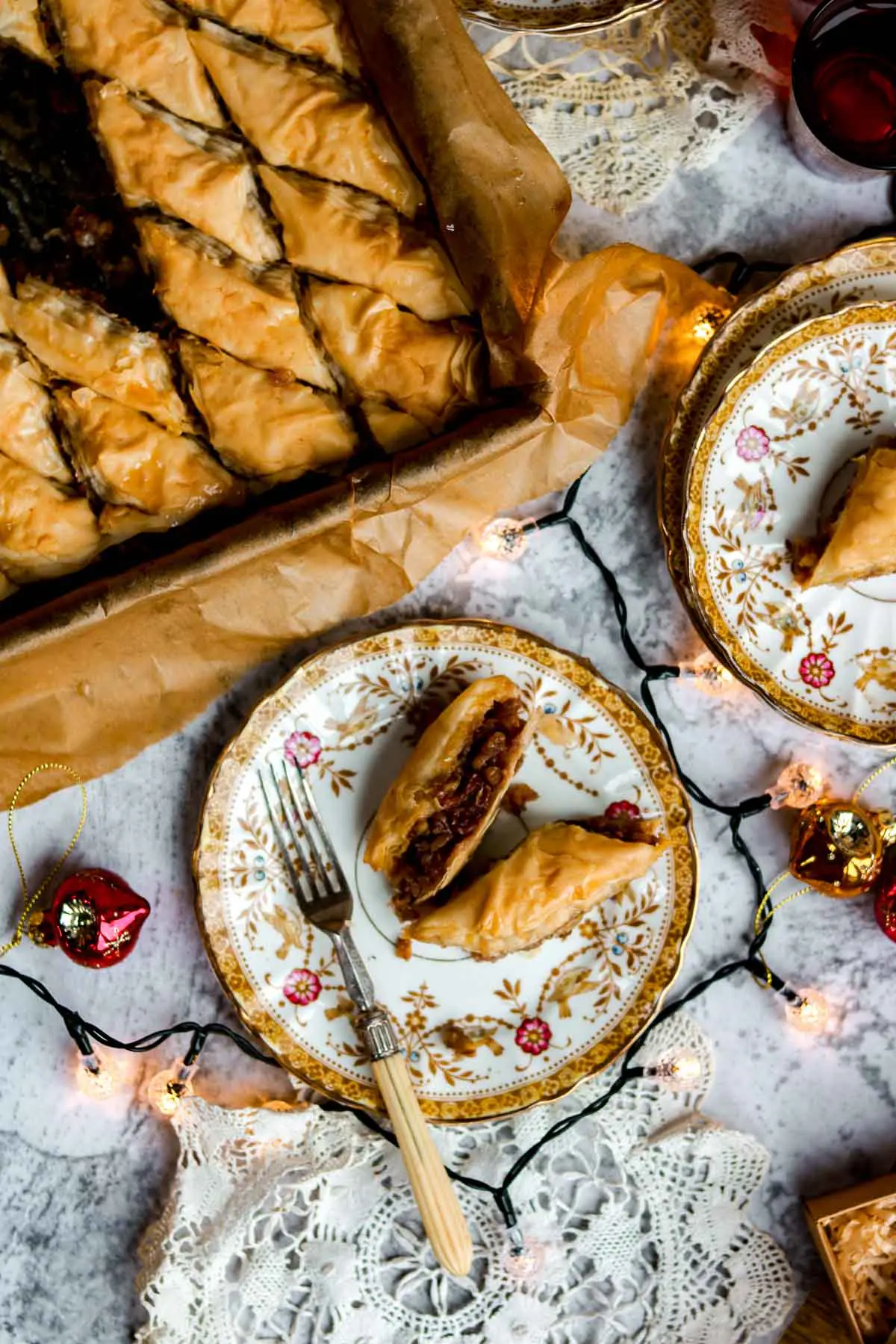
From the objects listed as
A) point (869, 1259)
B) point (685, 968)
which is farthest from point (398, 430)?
point (869, 1259)

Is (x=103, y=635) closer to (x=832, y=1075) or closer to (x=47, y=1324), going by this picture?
(x=47, y=1324)

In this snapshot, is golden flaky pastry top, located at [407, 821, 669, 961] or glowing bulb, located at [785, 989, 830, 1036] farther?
glowing bulb, located at [785, 989, 830, 1036]

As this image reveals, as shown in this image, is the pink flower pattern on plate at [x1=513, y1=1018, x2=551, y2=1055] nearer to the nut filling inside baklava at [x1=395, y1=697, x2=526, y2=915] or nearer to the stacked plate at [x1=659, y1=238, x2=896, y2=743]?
the nut filling inside baklava at [x1=395, y1=697, x2=526, y2=915]

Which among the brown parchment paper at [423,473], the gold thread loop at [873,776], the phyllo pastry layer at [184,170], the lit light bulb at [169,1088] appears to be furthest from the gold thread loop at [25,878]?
the gold thread loop at [873,776]

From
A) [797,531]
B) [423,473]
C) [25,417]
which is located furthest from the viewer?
[797,531]

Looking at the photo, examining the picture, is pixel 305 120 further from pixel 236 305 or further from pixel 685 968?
pixel 685 968

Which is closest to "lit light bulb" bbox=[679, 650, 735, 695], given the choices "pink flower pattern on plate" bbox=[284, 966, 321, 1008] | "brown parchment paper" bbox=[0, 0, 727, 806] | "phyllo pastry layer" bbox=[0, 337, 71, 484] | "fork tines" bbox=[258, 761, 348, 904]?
"brown parchment paper" bbox=[0, 0, 727, 806]
